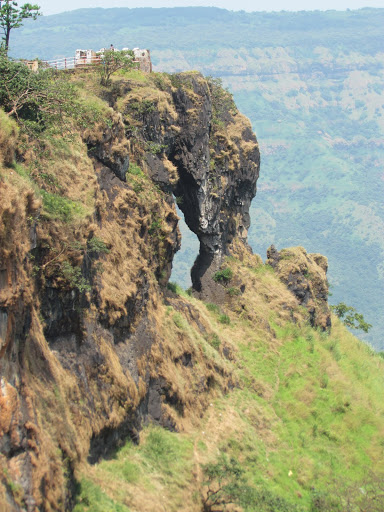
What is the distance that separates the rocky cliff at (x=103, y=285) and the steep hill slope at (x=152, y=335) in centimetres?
7

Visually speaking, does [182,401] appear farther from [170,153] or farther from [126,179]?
[170,153]

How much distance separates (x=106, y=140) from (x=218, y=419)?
12.0 meters

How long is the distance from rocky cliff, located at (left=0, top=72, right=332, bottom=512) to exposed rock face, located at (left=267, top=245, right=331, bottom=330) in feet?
20.9

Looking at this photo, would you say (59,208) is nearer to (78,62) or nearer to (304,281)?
(78,62)

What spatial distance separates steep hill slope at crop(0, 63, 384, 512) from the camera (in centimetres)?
1532

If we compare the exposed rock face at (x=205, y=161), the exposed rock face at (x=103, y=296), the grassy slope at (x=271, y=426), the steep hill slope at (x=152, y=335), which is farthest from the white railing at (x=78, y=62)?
the grassy slope at (x=271, y=426)

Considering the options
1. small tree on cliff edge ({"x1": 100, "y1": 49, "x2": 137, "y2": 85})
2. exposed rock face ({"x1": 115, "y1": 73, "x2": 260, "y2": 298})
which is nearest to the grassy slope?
exposed rock face ({"x1": 115, "y1": 73, "x2": 260, "y2": 298})

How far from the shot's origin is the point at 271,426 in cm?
3073

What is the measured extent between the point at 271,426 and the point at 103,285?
13.2 meters

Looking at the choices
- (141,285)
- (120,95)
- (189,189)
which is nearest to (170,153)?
(189,189)

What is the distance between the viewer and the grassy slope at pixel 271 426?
19719 mm

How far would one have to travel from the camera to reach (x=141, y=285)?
2520 centimetres

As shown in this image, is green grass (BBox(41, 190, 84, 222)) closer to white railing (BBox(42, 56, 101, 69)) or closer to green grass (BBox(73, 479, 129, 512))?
green grass (BBox(73, 479, 129, 512))

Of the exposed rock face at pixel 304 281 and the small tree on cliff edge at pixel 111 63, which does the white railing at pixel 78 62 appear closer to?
the small tree on cliff edge at pixel 111 63
